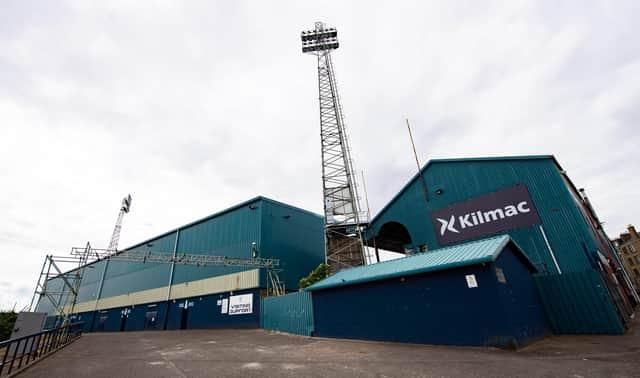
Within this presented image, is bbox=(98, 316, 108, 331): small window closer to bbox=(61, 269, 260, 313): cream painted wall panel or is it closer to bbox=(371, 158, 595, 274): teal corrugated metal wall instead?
bbox=(61, 269, 260, 313): cream painted wall panel

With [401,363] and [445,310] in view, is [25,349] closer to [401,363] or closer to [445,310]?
[401,363]

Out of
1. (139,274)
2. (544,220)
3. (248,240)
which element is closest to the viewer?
(544,220)

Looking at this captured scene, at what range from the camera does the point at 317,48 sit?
102 ft

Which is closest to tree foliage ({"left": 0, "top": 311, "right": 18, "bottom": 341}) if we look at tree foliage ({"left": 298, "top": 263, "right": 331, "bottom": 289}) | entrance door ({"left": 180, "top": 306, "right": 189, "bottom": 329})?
entrance door ({"left": 180, "top": 306, "right": 189, "bottom": 329})

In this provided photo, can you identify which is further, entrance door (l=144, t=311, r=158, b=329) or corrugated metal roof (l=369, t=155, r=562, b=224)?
entrance door (l=144, t=311, r=158, b=329)

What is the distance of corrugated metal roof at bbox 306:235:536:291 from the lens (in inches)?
358

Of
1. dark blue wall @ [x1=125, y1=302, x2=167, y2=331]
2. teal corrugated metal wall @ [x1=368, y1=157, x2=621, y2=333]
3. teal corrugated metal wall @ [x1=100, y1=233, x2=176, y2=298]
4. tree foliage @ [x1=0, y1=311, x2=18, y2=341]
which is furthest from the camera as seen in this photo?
teal corrugated metal wall @ [x1=100, y1=233, x2=176, y2=298]

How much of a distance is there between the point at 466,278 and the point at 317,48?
29.9m

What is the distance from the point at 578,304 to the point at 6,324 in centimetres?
4355

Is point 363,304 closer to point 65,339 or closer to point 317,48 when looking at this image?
point 65,339

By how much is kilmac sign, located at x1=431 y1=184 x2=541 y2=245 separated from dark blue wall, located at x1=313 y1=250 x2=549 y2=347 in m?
3.62

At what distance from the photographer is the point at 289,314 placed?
17125 millimetres

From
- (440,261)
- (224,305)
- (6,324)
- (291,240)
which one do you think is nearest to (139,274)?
(6,324)

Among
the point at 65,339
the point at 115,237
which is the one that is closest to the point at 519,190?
the point at 65,339
